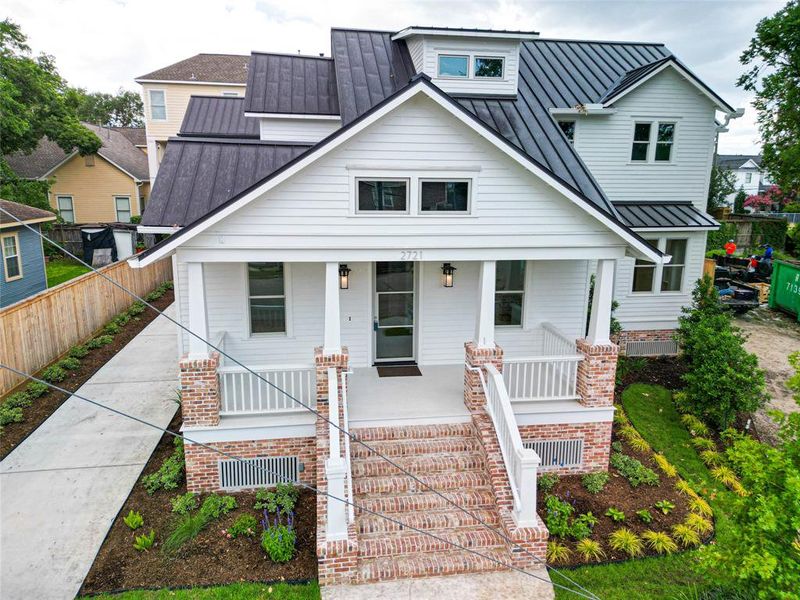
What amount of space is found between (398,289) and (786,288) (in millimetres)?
15560

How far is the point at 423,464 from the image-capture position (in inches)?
304

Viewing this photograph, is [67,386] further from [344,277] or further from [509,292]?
[509,292]

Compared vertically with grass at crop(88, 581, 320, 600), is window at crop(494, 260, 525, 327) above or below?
above

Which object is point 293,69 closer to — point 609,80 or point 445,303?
point 445,303

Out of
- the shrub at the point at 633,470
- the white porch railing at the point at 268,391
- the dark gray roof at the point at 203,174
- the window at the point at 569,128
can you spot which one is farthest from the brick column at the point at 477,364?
the window at the point at 569,128

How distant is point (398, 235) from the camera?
822 cm

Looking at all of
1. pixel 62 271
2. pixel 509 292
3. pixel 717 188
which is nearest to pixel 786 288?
pixel 509 292

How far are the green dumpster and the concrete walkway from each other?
19691mm

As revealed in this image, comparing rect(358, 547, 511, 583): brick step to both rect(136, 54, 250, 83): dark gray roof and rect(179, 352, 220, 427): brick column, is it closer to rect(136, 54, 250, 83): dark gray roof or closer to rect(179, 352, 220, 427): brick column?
rect(179, 352, 220, 427): brick column

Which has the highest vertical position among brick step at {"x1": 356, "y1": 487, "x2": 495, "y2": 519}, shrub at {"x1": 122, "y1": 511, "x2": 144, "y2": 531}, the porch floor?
the porch floor

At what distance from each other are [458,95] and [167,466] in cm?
911

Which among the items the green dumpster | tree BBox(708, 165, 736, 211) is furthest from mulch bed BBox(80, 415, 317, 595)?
tree BBox(708, 165, 736, 211)

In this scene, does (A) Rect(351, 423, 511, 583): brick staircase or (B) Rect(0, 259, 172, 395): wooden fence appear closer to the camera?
(A) Rect(351, 423, 511, 583): brick staircase

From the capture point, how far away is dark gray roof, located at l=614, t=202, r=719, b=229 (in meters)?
13.1
